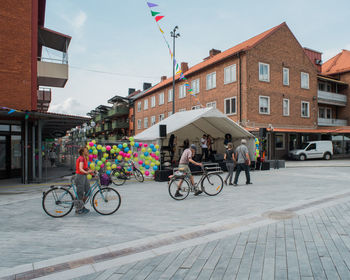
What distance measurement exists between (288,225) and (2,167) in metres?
13.6

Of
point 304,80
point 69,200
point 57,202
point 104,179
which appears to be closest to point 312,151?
point 304,80

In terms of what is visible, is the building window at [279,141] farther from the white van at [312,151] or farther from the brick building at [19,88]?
the brick building at [19,88]

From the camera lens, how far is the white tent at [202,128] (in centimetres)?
1446

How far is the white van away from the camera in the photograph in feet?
85.3

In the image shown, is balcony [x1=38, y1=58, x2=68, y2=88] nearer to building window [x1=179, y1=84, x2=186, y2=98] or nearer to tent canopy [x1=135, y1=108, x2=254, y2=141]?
tent canopy [x1=135, y1=108, x2=254, y2=141]

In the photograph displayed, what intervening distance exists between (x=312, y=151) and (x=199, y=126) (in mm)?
12995

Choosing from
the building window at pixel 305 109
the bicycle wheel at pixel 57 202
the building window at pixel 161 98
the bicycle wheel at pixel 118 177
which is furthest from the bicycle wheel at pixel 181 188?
the building window at pixel 161 98

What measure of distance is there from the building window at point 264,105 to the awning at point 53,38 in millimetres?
16676

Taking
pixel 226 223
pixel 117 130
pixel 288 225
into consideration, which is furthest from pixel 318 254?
pixel 117 130

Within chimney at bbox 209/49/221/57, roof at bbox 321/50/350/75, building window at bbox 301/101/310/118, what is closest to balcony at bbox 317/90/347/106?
building window at bbox 301/101/310/118

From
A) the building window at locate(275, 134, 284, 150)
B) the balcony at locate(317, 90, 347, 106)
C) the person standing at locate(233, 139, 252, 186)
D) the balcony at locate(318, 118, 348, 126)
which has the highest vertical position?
the balcony at locate(317, 90, 347, 106)

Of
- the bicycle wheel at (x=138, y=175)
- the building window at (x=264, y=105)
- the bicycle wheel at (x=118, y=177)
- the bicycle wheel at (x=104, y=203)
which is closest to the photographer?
the bicycle wheel at (x=104, y=203)

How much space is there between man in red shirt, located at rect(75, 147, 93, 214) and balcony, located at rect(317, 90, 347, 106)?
30609 millimetres

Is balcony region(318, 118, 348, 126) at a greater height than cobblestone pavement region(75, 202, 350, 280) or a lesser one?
greater
